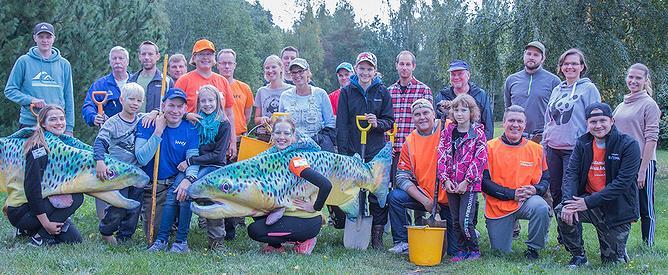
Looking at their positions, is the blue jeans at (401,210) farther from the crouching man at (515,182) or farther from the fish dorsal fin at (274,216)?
the fish dorsal fin at (274,216)

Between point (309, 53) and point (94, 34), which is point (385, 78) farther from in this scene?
point (94, 34)

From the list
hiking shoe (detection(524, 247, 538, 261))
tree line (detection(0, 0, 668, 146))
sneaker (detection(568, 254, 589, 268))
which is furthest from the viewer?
tree line (detection(0, 0, 668, 146))

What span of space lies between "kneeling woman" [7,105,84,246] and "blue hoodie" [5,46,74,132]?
979 millimetres

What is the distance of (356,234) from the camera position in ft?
22.4

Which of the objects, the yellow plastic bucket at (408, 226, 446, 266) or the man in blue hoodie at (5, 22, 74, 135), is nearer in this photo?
the yellow plastic bucket at (408, 226, 446, 266)

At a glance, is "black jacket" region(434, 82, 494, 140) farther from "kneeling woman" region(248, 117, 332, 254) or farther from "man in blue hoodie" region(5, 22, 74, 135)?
"man in blue hoodie" region(5, 22, 74, 135)

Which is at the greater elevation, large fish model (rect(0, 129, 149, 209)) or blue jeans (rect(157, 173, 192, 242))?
large fish model (rect(0, 129, 149, 209))

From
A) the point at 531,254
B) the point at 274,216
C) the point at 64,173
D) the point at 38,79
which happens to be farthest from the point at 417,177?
the point at 38,79

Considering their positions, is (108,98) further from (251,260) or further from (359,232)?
(359,232)

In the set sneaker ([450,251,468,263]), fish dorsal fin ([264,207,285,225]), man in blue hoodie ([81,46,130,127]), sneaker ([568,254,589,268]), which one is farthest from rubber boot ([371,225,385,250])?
man in blue hoodie ([81,46,130,127])

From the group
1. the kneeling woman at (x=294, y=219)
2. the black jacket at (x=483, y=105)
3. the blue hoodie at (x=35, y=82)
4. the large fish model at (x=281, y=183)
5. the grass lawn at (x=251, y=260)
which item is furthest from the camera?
the blue hoodie at (x=35, y=82)

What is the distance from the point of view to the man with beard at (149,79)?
739 centimetres

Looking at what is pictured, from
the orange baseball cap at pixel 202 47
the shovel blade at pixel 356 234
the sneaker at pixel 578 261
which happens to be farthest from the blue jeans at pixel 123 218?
the sneaker at pixel 578 261

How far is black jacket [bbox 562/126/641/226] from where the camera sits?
19.1 ft
